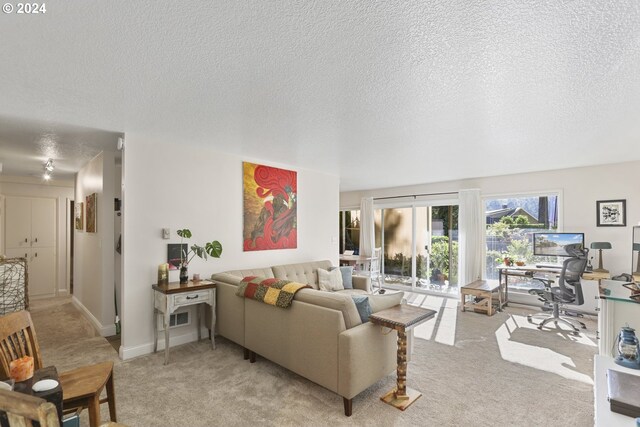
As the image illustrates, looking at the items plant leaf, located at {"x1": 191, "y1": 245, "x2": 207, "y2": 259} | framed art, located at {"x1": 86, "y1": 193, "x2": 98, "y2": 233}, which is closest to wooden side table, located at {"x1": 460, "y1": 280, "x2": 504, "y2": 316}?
plant leaf, located at {"x1": 191, "y1": 245, "x2": 207, "y2": 259}

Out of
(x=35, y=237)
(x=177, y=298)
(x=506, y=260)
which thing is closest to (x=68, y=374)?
(x=177, y=298)

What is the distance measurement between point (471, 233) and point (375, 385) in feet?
14.1

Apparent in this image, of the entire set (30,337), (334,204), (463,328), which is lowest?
(463,328)

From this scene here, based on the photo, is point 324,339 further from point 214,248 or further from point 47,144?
point 47,144

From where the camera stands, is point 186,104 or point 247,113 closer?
point 186,104

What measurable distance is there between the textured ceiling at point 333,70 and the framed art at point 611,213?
5.71 feet

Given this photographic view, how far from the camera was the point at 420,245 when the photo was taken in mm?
7094

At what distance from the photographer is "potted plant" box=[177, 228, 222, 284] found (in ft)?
11.8

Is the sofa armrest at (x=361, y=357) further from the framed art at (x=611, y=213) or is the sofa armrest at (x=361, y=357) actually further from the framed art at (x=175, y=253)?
the framed art at (x=611, y=213)

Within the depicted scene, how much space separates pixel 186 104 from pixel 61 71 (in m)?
0.80

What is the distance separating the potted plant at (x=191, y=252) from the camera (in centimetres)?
361

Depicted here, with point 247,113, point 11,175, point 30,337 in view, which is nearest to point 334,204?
point 247,113

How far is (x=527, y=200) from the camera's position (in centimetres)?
567

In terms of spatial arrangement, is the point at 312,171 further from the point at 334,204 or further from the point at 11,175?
the point at 11,175
